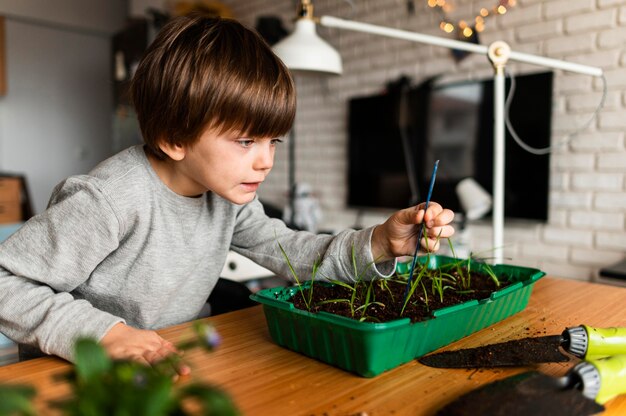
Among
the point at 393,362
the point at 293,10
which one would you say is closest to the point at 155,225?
the point at 393,362

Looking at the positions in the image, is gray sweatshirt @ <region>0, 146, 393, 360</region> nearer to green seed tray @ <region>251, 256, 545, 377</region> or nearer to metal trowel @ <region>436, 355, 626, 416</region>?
green seed tray @ <region>251, 256, 545, 377</region>

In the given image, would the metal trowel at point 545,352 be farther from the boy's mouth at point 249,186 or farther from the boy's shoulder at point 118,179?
the boy's shoulder at point 118,179

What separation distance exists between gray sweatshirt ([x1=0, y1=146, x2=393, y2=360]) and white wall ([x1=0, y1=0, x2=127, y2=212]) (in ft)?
12.8

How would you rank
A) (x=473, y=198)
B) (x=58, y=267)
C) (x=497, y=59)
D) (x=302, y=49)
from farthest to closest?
(x=473, y=198) < (x=302, y=49) < (x=497, y=59) < (x=58, y=267)

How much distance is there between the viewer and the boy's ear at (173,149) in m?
0.77

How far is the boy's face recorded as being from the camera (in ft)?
2.42

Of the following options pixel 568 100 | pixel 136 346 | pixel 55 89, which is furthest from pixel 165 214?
pixel 55 89

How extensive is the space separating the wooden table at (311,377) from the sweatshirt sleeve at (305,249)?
0.15m

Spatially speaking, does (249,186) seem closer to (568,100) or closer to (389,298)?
(389,298)

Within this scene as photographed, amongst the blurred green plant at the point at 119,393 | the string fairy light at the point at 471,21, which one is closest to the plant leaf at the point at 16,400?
the blurred green plant at the point at 119,393

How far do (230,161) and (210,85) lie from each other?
4.4 inches

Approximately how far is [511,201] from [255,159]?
1504 millimetres

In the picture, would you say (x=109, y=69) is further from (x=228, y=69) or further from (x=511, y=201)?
(x=228, y=69)

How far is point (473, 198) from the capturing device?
2.01 metres
